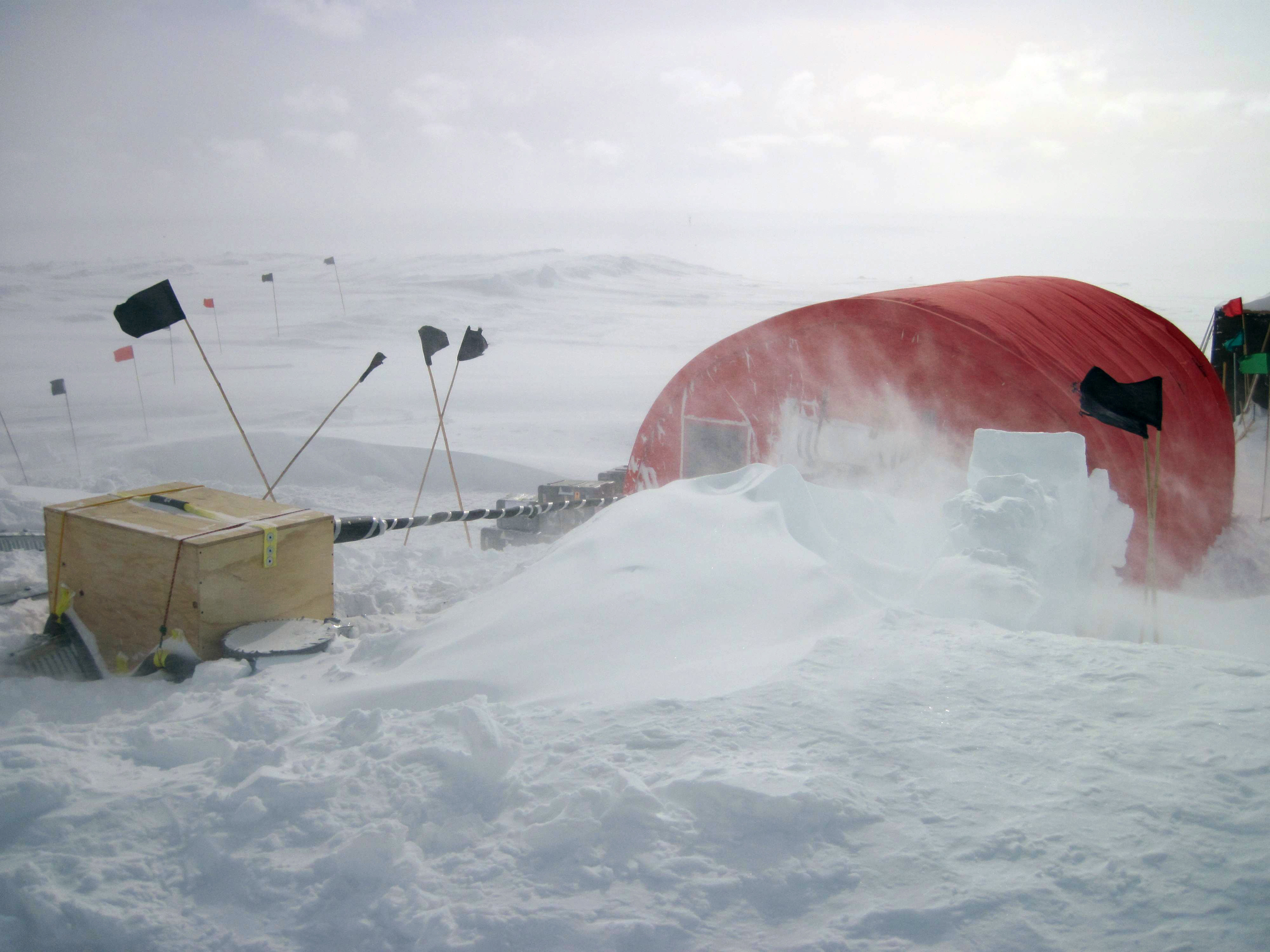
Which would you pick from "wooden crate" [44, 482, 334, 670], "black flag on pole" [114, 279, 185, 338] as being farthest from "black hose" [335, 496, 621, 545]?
"black flag on pole" [114, 279, 185, 338]

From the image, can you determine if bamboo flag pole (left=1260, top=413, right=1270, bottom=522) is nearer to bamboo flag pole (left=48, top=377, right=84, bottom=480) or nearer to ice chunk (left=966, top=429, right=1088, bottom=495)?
ice chunk (left=966, top=429, right=1088, bottom=495)

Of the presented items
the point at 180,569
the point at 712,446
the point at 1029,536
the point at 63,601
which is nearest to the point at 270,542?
the point at 180,569

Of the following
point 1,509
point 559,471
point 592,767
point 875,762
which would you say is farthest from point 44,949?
point 559,471

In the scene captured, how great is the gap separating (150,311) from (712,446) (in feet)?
14.5

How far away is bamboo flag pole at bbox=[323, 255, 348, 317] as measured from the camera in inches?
984

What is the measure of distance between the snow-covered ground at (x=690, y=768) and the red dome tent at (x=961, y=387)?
1035 mm

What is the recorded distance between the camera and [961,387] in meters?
Result: 5.36

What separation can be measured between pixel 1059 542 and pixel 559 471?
718 cm

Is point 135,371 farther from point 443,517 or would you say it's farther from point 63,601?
point 63,601

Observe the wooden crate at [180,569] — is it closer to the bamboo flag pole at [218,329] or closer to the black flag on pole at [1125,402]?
the black flag on pole at [1125,402]

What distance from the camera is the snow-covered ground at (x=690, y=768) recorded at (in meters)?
1.59

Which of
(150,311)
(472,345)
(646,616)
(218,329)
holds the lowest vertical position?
Answer: (646,616)

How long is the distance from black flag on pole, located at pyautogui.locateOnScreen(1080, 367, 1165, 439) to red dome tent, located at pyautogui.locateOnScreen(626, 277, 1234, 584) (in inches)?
35.4

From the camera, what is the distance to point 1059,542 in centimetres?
400
